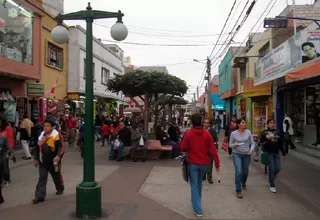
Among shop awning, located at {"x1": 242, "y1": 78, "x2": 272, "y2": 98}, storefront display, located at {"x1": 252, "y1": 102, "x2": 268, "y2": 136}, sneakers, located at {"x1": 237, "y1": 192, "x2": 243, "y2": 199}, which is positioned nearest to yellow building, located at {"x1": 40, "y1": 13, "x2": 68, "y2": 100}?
shop awning, located at {"x1": 242, "y1": 78, "x2": 272, "y2": 98}

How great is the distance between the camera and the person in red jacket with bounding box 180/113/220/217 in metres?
5.70

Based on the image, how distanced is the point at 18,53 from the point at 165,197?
10.1 metres

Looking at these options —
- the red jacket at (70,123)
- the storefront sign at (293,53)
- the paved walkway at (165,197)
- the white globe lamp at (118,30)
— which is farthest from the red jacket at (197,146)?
the red jacket at (70,123)

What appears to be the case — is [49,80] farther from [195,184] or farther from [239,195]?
[195,184]

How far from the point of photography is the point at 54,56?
20.5 metres

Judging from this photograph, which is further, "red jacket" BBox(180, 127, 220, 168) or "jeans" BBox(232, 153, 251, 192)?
"jeans" BBox(232, 153, 251, 192)

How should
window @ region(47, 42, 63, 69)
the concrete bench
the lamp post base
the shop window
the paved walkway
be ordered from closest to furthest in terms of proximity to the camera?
the lamp post base, the paved walkway, the concrete bench, the shop window, window @ region(47, 42, 63, 69)

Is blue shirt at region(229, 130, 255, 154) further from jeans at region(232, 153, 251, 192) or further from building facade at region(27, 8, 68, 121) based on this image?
building facade at region(27, 8, 68, 121)

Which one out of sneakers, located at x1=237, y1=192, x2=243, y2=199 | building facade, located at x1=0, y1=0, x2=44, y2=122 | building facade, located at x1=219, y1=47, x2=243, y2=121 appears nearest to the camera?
sneakers, located at x1=237, y1=192, x2=243, y2=199

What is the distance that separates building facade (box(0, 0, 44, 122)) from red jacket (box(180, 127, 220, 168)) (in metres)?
9.54

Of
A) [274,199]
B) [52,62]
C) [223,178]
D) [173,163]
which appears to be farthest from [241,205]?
[52,62]

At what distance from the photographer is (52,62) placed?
2025cm

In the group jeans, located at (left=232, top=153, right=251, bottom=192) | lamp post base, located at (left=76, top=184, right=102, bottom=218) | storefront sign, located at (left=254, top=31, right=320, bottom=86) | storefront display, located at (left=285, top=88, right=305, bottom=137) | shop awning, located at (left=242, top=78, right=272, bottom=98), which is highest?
storefront sign, located at (left=254, top=31, right=320, bottom=86)

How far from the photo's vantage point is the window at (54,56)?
1962cm
